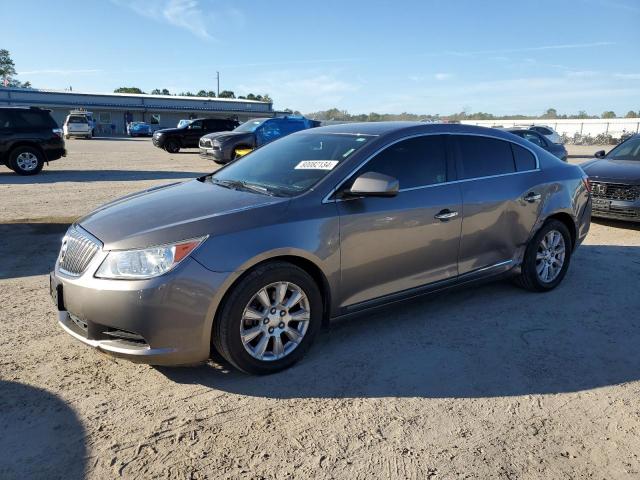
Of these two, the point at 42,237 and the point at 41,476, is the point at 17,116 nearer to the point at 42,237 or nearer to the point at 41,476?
the point at 42,237

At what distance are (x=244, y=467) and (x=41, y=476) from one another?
98cm

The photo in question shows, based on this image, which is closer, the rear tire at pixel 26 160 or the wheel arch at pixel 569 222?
the wheel arch at pixel 569 222

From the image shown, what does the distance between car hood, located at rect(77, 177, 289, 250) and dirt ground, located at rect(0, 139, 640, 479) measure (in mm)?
965

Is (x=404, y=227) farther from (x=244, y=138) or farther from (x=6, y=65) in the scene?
(x=6, y=65)

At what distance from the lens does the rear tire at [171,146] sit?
2522cm

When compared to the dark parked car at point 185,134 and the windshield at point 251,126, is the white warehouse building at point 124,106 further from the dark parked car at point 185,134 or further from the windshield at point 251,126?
the windshield at point 251,126

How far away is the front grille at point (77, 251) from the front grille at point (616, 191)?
27.4ft

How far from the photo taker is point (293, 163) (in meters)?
4.34

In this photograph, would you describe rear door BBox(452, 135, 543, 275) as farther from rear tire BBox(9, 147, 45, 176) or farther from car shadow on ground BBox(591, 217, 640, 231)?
rear tire BBox(9, 147, 45, 176)

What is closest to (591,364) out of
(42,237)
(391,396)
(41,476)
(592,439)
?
(592,439)

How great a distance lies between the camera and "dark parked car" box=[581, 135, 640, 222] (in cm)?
850

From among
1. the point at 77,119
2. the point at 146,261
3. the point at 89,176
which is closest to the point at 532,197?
the point at 146,261

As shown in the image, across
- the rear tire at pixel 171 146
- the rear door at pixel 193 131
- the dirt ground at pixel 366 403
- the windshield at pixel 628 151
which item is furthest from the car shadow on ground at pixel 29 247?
the rear tire at pixel 171 146

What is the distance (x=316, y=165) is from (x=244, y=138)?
15.1 metres
